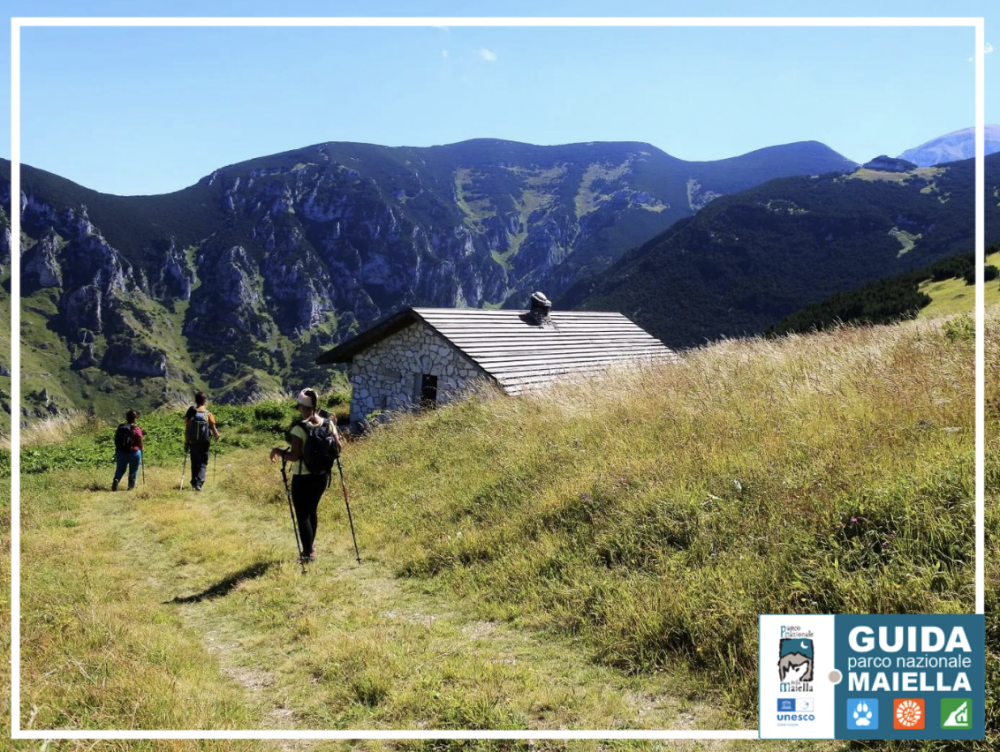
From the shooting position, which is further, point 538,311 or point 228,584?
point 538,311

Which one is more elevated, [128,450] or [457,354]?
[457,354]

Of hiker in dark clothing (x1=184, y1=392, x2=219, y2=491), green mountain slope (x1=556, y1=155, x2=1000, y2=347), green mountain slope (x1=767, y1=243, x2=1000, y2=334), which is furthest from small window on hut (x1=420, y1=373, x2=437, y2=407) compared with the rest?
green mountain slope (x1=556, y1=155, x2=1000, y2=347)

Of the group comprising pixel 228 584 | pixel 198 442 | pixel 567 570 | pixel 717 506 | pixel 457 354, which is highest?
pixel 457 354

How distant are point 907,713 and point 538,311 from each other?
66.7 ft

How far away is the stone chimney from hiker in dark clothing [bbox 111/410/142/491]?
13408 mm

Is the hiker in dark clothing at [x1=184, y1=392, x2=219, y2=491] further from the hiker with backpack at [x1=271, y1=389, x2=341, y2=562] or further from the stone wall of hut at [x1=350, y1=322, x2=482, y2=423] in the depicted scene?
the stone wall of hut at [x1=350, y1=322, x2=482, y2=423]

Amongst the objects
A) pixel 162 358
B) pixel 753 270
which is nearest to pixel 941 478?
pixel 753 270

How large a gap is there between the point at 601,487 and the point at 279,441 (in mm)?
14269

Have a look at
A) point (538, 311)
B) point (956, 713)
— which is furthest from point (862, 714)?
point (538, 311)

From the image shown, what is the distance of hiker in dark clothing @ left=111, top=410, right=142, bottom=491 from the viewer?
41.8ft

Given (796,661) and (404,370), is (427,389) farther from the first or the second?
(796,661)

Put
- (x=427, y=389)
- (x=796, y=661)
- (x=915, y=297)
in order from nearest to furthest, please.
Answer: (x=796, y=661) < (x=427, y=389) < (x=915, y=297)

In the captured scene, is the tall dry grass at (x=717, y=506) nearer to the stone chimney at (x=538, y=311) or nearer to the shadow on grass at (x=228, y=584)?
the shadow on grass at (x=228, y=584)

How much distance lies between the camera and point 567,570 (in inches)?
233
